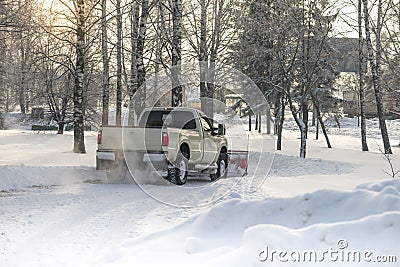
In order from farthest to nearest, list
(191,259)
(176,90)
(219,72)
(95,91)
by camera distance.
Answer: (95,91), (219,72), (176,90), (191,259)

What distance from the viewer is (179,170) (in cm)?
1266

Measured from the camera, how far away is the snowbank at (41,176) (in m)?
12.5

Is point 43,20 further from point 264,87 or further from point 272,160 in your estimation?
point 264,87

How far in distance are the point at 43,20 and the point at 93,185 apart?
10448 millimetres

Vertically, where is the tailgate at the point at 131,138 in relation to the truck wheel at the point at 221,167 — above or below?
above

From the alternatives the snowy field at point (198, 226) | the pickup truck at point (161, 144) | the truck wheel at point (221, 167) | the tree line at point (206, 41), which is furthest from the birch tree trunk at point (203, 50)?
the snowy field at point (198, 226)

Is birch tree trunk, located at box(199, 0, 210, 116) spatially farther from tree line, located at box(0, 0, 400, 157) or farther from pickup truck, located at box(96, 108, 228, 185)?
pickup truck, located at box(96, 108, 228, 185)

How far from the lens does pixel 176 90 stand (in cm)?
1831

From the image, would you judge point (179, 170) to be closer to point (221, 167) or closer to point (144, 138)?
point (144, 138)

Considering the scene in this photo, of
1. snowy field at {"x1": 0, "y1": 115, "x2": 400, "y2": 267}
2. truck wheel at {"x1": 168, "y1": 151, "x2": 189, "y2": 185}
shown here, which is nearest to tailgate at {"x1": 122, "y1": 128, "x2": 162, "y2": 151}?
truck wheel at {"x1": 168, "y1": 151, "x2": 189, "y2": 185}

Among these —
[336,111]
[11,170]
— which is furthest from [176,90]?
[336,111]

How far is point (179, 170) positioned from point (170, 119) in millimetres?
1629
